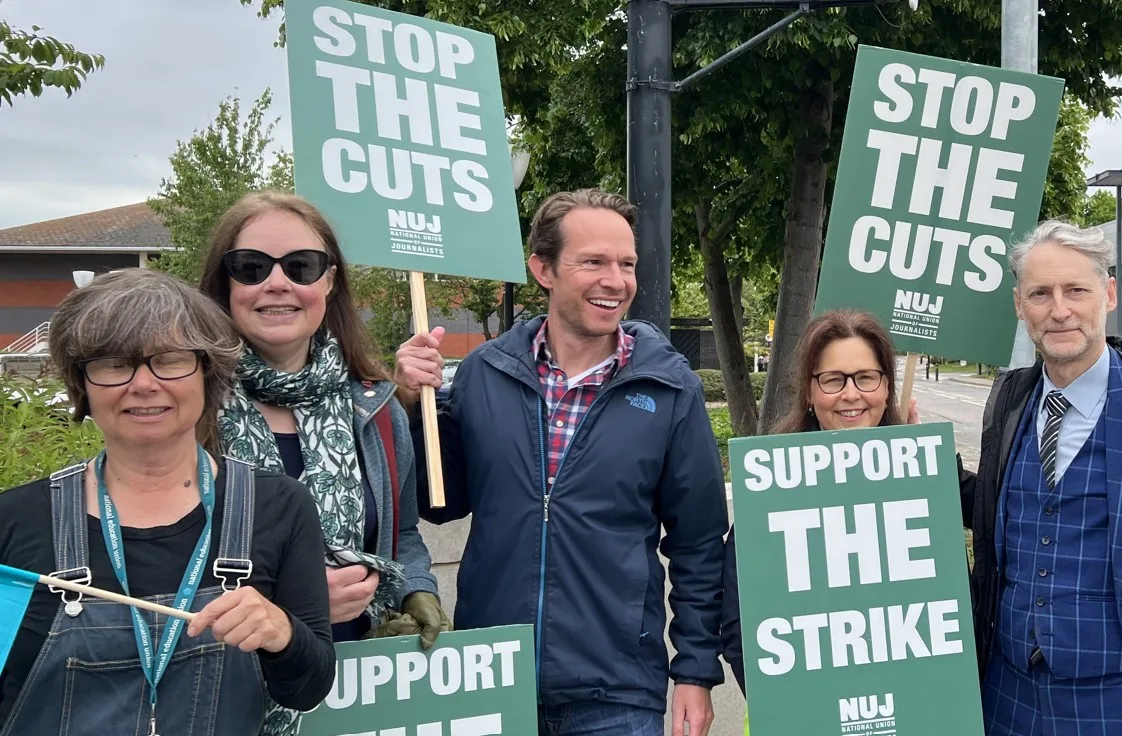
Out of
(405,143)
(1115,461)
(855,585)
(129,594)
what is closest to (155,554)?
(129,594)

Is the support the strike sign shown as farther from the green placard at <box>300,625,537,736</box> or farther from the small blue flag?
the small blue flag

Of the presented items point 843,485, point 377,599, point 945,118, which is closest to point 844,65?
point 945,118

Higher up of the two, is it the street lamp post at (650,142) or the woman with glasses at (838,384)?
the street lamp post at (650,142)

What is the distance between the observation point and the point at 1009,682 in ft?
8.26

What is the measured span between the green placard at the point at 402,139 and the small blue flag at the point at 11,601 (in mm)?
1260

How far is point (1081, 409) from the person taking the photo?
2.46 m

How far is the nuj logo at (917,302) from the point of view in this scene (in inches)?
121

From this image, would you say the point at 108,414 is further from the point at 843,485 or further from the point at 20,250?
the point at 20,250

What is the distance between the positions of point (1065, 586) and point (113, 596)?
2126 millimetres

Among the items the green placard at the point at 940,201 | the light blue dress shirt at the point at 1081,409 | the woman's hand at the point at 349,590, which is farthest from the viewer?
the green placard at the point at 940,201

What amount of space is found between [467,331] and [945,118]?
4175 centimetres

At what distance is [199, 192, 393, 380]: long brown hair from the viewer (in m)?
2.30

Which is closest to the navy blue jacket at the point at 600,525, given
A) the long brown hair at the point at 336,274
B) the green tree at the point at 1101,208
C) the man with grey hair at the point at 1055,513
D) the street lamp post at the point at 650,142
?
the long brown hair at the point at 336,274

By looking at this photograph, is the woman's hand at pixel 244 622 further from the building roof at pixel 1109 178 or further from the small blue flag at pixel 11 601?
the building roof at pixel 1109 178
